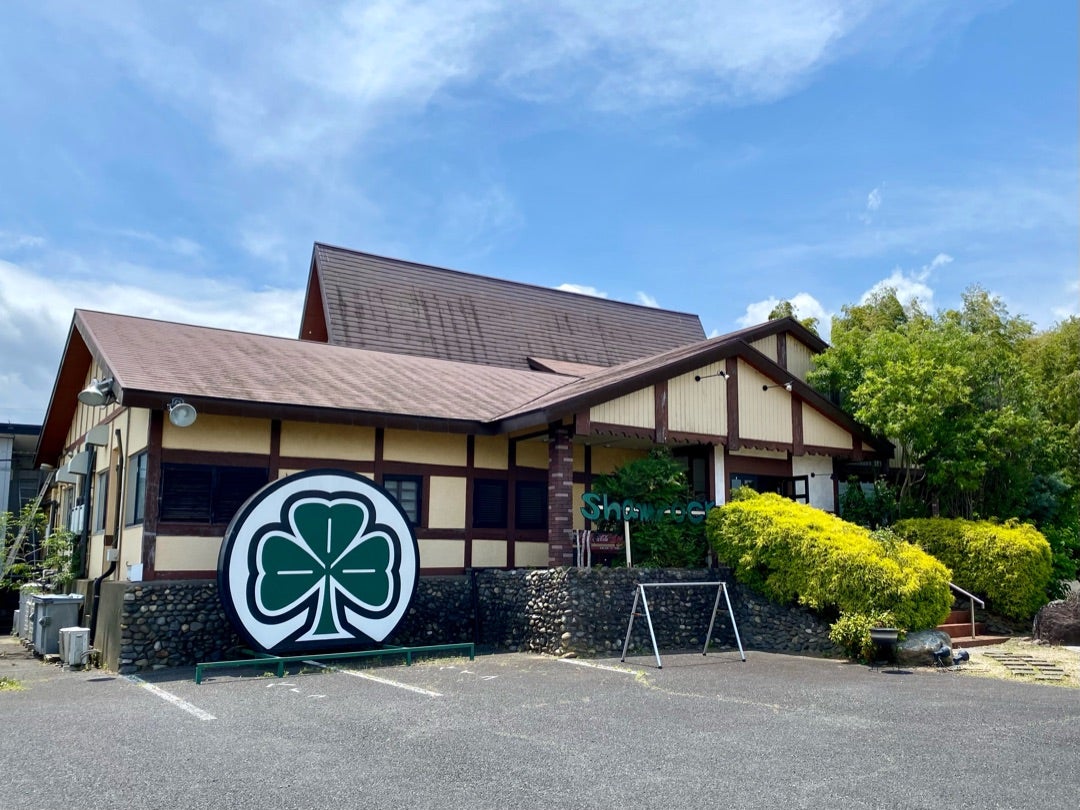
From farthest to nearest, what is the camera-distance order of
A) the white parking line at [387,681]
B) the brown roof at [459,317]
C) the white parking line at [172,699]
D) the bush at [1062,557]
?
the brown roof at [459,317] → the bush at [1062,557] → the white parking line at [387,681] → the white parking line at [172,699]

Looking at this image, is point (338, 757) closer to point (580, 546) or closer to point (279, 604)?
point (279, 604)

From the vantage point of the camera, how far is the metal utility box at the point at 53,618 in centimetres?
1457

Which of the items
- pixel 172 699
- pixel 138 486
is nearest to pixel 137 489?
pixel 138 486

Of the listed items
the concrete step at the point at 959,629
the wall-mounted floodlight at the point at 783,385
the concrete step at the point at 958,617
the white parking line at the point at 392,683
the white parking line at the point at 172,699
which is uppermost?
the wall-mounted floodlight at the point at 783,385

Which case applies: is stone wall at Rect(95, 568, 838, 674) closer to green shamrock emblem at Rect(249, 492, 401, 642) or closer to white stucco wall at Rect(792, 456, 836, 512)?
green shamrock emblem at Rect(249, 492, 401, 642)

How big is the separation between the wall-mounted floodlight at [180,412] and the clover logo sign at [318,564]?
138cm

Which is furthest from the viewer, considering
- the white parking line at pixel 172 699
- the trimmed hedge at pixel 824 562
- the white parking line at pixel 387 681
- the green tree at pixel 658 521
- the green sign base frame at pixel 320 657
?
the green tree at pixel 658 521

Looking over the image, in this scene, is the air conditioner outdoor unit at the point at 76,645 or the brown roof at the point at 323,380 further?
the brown roof at the point at 323,380

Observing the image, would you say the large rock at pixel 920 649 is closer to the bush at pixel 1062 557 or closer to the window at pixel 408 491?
the bush at pixel 1062 557

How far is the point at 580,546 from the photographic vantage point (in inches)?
571

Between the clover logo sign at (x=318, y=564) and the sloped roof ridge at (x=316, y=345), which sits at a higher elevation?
the sloped roof ridge at (x=316, y=345)

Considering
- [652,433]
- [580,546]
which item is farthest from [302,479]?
[652,433]

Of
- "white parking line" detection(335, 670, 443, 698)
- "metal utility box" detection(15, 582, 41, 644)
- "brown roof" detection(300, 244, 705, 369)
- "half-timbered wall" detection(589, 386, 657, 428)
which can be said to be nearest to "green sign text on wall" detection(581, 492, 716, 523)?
"half-timbered wall" detection(589, 386, 657, 428)

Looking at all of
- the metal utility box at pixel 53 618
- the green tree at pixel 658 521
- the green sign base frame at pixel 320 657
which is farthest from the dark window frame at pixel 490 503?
the metal utility box at pixel 53 618
